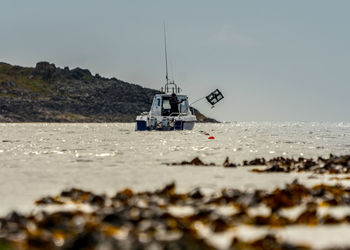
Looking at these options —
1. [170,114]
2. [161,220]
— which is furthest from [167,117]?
[161,220]

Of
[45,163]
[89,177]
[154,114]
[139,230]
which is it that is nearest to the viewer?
[139,230]

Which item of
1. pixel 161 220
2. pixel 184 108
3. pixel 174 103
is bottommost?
pixel 161 220

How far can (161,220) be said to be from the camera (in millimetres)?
4922

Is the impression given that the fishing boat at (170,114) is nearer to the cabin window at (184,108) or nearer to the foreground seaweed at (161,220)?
the cabin window at (184,108)

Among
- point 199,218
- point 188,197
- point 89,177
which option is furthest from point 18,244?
point 89,177

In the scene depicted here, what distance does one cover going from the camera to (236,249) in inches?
156

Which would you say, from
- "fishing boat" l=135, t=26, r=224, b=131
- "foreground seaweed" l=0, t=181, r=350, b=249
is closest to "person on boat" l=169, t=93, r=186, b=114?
"fishing boat" l=135, t=26, r=224, b=131

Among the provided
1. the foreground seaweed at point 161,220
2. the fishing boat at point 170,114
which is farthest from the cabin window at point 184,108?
the foreground seaweed at point 161,220

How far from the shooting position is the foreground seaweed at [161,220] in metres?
4.13

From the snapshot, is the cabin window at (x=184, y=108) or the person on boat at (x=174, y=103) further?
the cabin window at (x=184, y=108)

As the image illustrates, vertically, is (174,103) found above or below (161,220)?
above

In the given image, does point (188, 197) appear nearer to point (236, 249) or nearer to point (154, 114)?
point (236, 249)

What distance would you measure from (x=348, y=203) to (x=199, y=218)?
245 centimetres

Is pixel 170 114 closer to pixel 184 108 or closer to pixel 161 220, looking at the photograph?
pixel 184 108
